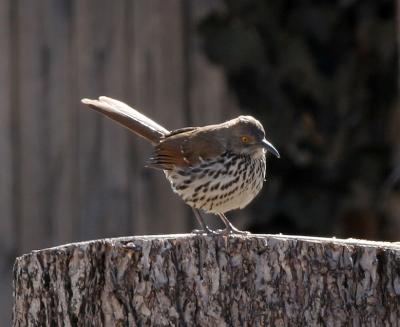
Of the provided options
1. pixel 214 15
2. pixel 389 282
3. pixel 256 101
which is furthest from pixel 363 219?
pixel 389 282

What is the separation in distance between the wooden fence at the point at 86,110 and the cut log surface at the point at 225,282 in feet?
11.0

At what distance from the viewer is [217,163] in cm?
545

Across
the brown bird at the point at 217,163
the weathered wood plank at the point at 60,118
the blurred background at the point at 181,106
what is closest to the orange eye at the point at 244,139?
the brown bird at the point at 217,163

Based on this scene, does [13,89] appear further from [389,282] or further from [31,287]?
[389,282]

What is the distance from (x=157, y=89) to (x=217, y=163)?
200cm

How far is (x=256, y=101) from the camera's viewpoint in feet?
23.6

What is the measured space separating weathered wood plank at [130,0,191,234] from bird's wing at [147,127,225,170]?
5.69ft

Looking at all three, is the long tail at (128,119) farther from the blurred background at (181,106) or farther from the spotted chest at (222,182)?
the blurred background at (181,106)

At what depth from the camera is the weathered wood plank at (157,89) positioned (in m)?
7.35

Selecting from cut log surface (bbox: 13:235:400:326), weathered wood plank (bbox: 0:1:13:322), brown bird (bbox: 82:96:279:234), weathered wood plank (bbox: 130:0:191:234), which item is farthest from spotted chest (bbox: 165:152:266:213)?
weathered wood plank (bbox: 0:1:13:322)

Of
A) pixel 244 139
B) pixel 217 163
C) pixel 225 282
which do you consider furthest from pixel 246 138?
pixel 225 282

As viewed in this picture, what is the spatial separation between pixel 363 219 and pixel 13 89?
212 cm

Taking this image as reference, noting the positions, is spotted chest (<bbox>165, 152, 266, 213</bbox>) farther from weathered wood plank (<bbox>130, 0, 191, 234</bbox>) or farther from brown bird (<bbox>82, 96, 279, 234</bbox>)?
weathered wood plank (<bbox>130, 0, 191, 234</bbox>)

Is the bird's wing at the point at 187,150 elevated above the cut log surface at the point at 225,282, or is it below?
above
